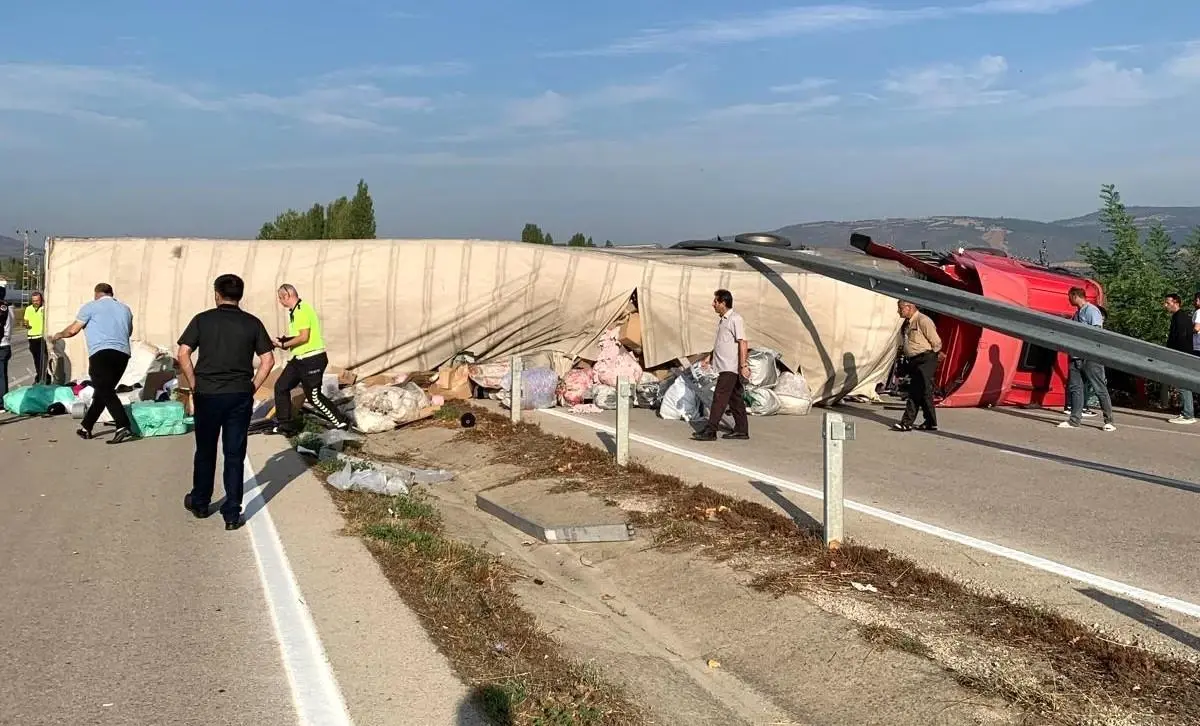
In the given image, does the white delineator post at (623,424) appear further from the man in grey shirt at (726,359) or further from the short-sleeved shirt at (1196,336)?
the short-sleeved shirt at (1196,336)

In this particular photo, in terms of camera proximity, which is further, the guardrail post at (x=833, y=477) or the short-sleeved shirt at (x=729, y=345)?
the short-sleeved shirt at (x=729, y=345)

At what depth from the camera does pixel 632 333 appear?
15633 millimetres

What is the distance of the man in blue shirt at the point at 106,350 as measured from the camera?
11.4 meters

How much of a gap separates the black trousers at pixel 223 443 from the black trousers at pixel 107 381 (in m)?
5.09

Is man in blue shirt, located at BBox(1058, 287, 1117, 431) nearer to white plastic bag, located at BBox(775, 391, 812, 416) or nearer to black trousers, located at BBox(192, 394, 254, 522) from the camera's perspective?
white plastic bag, located at BBox(775, 391, 812, 416)

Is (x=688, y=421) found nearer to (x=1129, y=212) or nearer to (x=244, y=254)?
(x=244, y=254)

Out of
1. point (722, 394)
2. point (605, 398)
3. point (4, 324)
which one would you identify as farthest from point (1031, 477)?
point (4, 324)

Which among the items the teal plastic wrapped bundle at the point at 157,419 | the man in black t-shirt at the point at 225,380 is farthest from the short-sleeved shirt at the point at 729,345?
the teal plastic wrapped bundle at the point at 157,419

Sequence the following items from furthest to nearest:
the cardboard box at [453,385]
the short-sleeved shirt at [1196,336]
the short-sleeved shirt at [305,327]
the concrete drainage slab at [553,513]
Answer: the cardboard box at [453,385] < the short-sleeved shirt at [1196,336] < the short-sleeved shirt at [305,327] < the concrete drainage slab at [553,513]

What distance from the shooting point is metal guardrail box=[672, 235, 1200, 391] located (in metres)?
6.46

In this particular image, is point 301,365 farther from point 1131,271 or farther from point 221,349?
point 1131,271

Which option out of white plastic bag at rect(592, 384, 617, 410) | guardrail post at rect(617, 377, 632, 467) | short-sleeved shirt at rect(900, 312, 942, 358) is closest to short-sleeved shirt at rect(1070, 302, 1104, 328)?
short-sleeved shirt at rect(900, 312, 942, 358)

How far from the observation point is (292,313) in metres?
11.5

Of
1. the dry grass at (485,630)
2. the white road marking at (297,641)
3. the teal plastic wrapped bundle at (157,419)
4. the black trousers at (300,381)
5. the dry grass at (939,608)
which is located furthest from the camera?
the teal plastic wrapped bundle at (157,419)
